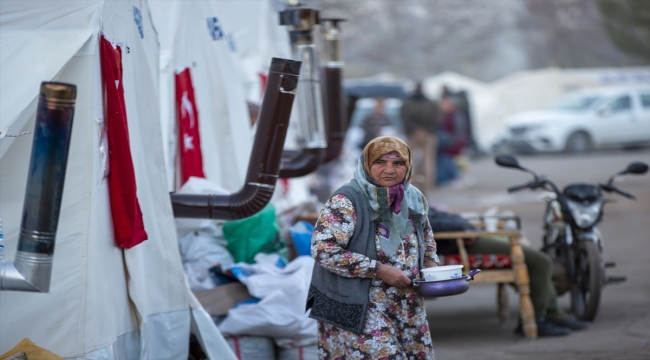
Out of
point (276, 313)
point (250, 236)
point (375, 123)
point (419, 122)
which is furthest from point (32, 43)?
point (419, 122)

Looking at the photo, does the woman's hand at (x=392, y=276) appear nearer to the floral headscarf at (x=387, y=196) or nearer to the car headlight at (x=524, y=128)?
the floral headscarf at (x=387, y=196)

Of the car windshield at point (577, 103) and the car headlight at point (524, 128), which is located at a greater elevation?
the car windshield at point (577, 103)

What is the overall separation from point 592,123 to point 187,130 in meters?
20.1

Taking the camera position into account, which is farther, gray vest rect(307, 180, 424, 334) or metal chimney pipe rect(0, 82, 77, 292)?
gray vest rect(307, 180, 424, 334)

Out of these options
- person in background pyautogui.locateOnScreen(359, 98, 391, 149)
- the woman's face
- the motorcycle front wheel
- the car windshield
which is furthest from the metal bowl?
the car windshield

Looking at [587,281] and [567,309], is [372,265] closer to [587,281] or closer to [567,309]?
Result: [587,281]

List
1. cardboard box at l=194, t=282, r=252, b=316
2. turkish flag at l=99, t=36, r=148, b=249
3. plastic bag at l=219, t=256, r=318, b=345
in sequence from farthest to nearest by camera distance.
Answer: cardboard box at l=194, t=282, r=252, b=316
plastic bag at l=219, t=256, r=318, b=345
turkish flag at l=99, t=36, r=148, b=249

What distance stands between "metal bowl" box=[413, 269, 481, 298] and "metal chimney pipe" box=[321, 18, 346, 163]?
5137 mm

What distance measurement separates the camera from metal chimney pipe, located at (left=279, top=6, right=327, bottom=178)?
777 centimetres

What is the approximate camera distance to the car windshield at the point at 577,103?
26.0m

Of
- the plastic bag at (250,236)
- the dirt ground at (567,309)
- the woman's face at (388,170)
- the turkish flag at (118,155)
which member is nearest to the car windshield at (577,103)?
the dirt ground at (567,309)

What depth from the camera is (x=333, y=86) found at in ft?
31.3

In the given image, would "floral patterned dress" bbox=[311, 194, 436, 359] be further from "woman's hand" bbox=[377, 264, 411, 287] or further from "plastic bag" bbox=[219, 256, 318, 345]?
"plastic bag" bbox=[219, 256, 318, 345]

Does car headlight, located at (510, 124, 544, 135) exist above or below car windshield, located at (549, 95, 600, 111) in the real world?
below
